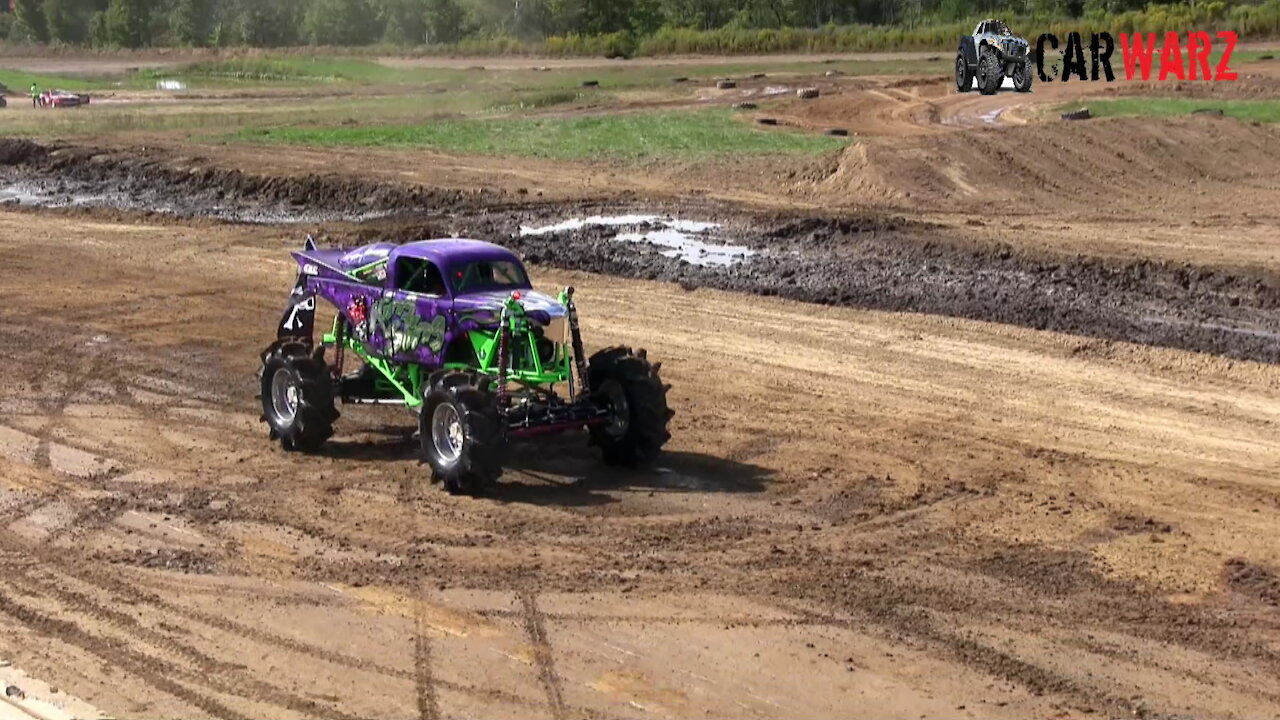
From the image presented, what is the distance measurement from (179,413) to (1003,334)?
931 centimetres

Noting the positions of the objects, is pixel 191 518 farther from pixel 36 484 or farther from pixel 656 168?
pixel 656 168

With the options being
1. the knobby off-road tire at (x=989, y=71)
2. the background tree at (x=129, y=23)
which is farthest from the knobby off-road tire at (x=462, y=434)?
the background tree at (x=129, y=23)

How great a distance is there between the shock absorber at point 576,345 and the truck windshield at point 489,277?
787 millimetres

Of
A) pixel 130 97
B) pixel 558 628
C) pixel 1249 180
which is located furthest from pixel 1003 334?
pixel 130 97

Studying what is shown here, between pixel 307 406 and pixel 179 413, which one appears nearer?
pixel 307 406

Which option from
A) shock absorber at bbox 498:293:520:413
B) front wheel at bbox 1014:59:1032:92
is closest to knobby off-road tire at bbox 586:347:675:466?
shock absorber at bbox 498:293:520:413

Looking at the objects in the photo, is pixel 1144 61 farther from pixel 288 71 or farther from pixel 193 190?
pixel 288 71

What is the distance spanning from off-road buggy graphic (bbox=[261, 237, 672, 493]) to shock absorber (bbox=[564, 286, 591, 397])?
0.04 feet

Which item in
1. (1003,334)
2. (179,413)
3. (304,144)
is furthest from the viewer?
(304,144)

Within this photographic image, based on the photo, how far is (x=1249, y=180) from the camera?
30781 mm

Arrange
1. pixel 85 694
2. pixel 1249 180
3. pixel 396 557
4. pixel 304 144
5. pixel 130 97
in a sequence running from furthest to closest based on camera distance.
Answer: pixel 130 97 → pixel 304 144 → pixel 1249 180 → pixel 396 557 → pixel 85 694

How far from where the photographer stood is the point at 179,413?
15719 millimetres

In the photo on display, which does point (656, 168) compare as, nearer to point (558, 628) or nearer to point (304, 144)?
point (304, 144)

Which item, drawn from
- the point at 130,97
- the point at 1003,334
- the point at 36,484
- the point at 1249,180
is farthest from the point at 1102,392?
the point at 130,97
